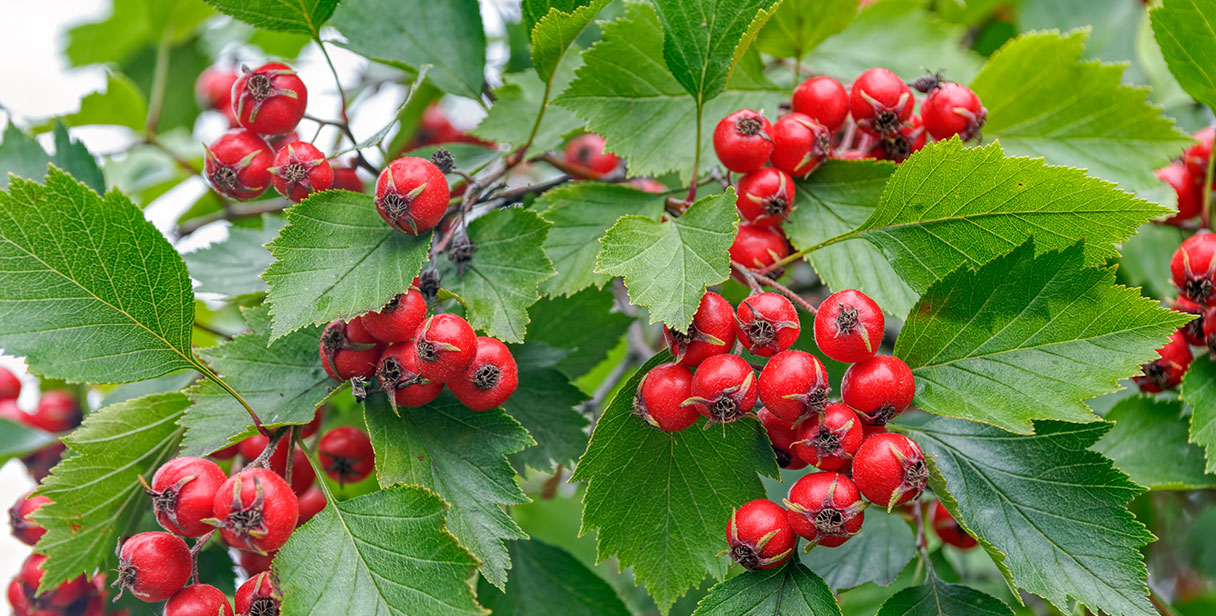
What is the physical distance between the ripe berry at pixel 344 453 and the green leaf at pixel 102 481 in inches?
Answer: 10.1

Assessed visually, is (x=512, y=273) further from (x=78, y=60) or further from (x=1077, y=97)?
(x=78, y=60)

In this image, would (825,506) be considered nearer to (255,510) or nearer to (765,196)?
(765,196)

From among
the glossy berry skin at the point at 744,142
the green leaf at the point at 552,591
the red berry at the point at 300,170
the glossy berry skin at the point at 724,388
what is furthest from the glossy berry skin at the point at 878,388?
the red berry at the point at 300,170

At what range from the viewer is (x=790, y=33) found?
1.86m

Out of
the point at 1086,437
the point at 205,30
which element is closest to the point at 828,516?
the point at 1086,437

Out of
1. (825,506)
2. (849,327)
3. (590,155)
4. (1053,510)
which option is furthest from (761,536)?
(590,155)

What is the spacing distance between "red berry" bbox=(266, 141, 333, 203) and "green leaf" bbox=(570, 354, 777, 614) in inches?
25.2

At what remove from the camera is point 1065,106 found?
1.80 m

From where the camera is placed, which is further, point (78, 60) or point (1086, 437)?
point (78, 60)

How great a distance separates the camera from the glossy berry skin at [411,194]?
4.49 ft

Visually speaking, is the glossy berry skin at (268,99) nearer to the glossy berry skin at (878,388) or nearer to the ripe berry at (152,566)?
the ripe berry at (152,566)

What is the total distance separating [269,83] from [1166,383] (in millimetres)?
1645

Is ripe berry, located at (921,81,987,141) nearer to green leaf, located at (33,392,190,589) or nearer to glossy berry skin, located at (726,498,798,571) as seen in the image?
glossy berry skin, located at (726,498,798,571)

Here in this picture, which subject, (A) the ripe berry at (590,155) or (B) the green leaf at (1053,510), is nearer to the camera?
(B) the green leaf at (1053,510)
